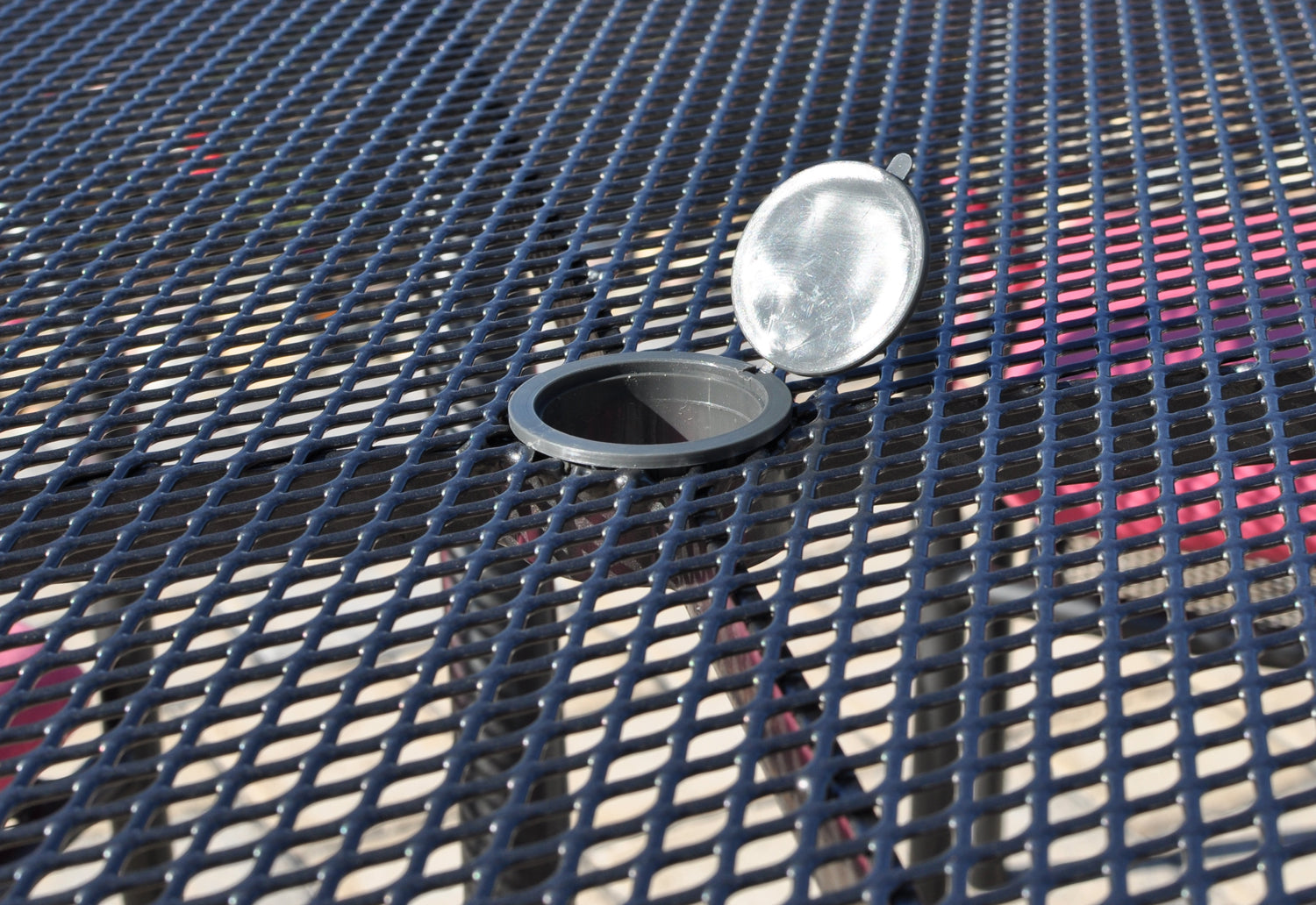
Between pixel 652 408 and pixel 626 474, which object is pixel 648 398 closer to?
pixel 652 408

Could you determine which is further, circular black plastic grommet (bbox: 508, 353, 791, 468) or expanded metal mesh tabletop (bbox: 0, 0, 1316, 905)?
circular black plastic grommet (bbox: 508, 353, 791, 468)

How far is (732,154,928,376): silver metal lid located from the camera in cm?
103

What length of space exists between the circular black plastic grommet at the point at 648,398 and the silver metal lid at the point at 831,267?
4cm

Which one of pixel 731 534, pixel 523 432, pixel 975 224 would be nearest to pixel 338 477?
pixel 523 432

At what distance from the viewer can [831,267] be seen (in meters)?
1.08

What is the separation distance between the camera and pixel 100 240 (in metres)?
1.42

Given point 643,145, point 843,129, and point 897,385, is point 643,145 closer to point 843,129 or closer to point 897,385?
point 843,129

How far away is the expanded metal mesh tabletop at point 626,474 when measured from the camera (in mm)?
694

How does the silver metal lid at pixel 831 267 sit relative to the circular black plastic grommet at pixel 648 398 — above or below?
above

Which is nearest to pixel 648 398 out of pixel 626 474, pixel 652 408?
pixel 652 408

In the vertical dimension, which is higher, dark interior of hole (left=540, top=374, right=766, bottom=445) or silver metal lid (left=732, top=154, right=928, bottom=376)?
silver metal lid (left=732, top=154, right=928, bottom=376)

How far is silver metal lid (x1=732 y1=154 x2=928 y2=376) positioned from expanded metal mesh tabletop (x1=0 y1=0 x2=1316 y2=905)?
51mm

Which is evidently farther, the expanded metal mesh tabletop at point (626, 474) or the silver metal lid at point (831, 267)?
the silver metal lid at point (831, 267)

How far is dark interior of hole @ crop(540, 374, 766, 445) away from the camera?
1093mm
